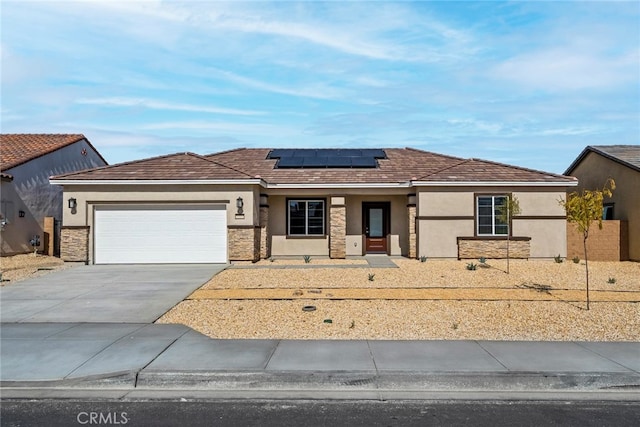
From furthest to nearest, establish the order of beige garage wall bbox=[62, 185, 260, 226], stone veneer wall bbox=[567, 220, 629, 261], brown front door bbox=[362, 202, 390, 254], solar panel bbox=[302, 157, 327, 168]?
solar panel bbox=[302, 157, 327, 168] → brown front door bbox=[362, 202, 390, 254] → stone veneer wall bbox=[567, 220, 629, 261] → beige garage wall bbox=[62, 185, 260, 226]

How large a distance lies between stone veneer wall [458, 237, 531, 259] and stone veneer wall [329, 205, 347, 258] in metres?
4.77

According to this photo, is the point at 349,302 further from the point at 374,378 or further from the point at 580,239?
the point at 580,239

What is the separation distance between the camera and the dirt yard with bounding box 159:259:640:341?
9.02 metres

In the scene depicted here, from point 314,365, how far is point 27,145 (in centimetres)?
2377

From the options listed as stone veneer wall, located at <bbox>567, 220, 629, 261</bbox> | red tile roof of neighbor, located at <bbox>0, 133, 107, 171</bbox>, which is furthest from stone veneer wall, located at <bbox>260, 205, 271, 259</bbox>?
stone veneer wall, located at <bbox>567, 220, 629, 261</bbox>

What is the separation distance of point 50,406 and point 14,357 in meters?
2.25

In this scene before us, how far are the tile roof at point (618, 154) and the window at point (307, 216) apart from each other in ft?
42.5

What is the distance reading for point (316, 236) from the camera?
21438 mm

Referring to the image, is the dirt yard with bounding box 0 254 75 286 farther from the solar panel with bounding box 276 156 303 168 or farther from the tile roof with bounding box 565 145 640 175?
the tile roof with bounding box 565 145 640 175

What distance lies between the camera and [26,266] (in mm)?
18219

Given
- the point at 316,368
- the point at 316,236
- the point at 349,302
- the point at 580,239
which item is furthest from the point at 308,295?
the point at 580,239

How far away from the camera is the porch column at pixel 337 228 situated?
20656 mm

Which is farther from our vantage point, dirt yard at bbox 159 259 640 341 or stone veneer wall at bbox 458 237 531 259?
stone veneer wall at bbox 458 237 531 259

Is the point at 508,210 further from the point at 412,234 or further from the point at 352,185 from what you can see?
the point at 352,185
